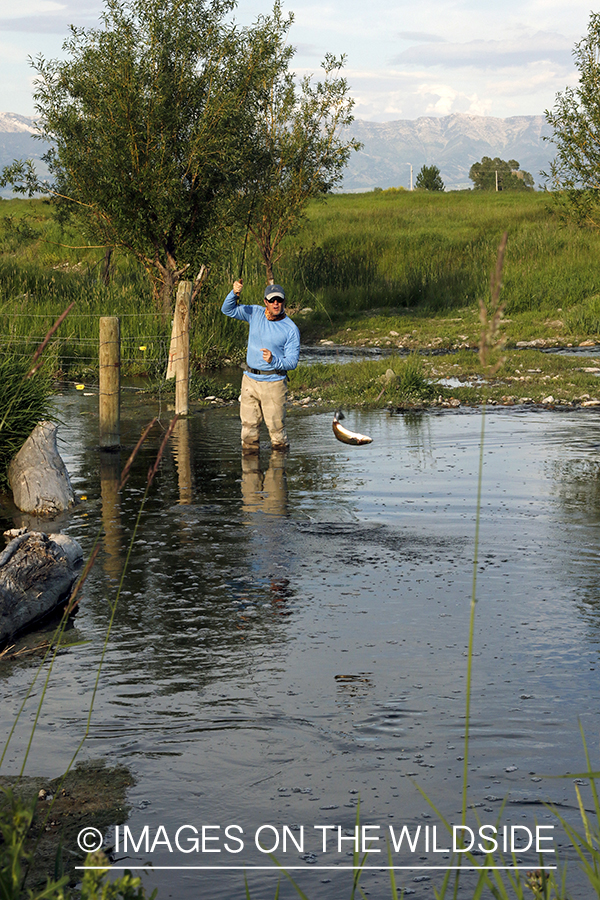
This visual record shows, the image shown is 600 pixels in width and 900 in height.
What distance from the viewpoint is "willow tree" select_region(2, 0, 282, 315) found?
20312mm

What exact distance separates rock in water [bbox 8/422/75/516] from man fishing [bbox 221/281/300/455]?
3037 mm

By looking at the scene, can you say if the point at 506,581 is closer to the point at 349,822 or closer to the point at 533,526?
the point at 533,526

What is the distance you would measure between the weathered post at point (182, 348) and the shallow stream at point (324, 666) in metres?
4.32

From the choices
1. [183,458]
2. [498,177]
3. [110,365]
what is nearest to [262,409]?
[183,458]

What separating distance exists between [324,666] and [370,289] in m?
29.4

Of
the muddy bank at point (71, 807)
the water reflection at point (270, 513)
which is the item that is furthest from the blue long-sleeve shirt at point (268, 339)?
the muddy bank at point (71, 807)

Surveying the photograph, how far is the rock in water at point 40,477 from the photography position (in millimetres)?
9430

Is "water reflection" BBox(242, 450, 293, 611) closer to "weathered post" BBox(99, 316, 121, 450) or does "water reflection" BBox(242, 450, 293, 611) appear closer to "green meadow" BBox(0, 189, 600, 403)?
"weathered post" BBox(99, 316, 121, 450)

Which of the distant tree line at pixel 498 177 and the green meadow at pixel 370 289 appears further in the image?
the distant tree line at pixel 498 177

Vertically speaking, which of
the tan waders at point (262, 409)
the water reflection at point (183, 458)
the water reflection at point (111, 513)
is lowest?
the water reflection at point (183, 458)

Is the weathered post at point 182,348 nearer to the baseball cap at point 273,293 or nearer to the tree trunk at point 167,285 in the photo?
the baseball cap at point 273,293

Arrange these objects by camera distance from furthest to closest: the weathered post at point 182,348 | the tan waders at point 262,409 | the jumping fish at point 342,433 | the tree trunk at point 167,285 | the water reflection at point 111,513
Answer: the tree trunk at point 167,285, the weathered post at point 182,348, the tan waders at point 262,409, the jumping fish at point 342,433, the water reflection at point 111,513

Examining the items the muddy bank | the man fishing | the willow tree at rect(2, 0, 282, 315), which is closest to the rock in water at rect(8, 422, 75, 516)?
the man fishing

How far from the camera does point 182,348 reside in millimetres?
15273
